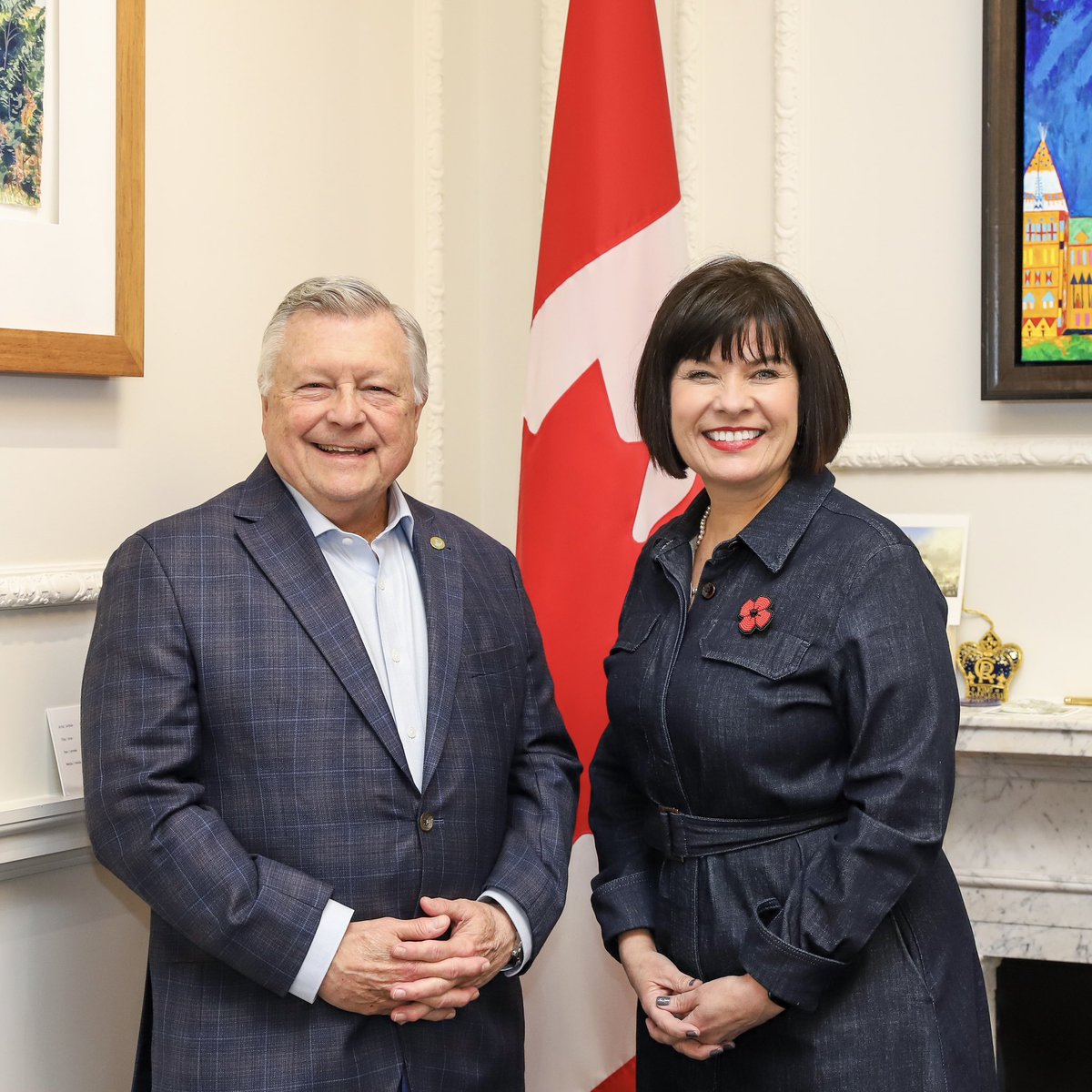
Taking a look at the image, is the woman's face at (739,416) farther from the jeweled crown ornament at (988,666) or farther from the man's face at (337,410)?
the jeweled crown ornament at (988,666)

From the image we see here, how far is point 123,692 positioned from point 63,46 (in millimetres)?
902

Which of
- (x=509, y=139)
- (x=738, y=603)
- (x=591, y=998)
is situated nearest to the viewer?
(x=738, y=603)

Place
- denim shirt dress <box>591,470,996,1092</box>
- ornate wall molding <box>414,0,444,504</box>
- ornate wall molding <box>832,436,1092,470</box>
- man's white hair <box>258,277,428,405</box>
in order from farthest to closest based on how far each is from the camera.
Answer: ornate wall molding <box>414,0,444,504</box> < ornate wall molding <box>832,436,1092,470</box> < man's white hair <box>258,277,428,405</box> < denim shirt dress <box>591,470,996,1092</box>

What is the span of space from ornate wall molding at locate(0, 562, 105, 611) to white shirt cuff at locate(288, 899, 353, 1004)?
583mm

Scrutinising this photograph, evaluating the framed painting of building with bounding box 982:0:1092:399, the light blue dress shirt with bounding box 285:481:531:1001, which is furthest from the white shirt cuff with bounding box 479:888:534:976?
the framed painting of building with bounding box 982:0:1092:399

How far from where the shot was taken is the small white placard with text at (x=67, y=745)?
1632mm

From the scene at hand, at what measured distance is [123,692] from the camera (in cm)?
137

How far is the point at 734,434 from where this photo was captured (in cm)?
150

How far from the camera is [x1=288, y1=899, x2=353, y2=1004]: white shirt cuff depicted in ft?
4.49

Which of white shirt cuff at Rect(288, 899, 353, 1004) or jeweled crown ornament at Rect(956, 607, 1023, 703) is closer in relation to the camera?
white shirt cuff at Rect(288, 899, 353, 1004)

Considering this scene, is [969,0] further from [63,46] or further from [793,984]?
[793,984]

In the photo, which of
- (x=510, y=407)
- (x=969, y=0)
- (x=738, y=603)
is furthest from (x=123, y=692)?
(x=969, y=0)

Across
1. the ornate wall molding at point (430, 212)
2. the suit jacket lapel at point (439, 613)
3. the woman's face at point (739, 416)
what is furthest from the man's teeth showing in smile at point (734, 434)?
the ornate wall molding at point (430, 212)

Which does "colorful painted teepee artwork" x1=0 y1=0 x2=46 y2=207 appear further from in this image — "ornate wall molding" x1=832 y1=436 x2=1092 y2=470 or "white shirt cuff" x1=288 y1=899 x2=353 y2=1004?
"ornate wall molding" x1=832 y1=436 x2=1092 y2=470
